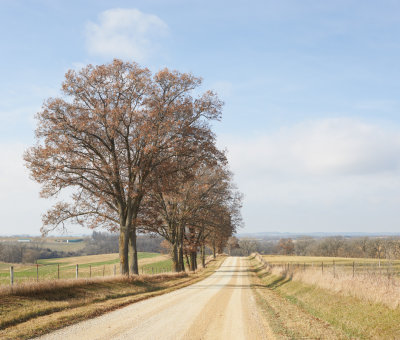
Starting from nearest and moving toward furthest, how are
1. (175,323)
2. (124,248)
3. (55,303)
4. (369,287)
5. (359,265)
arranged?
(175,323)
(369,287)
(55,303)
(124,248)
(359,265)

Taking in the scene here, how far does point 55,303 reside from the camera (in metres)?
14.1

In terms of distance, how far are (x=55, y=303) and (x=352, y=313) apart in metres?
10.8

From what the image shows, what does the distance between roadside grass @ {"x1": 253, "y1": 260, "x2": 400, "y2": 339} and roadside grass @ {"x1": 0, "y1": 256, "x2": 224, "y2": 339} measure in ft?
25.9

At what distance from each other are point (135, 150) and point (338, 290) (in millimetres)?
15902

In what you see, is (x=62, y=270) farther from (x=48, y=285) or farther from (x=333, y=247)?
(x=333, y=247)

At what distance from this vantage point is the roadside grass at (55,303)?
1053 cm

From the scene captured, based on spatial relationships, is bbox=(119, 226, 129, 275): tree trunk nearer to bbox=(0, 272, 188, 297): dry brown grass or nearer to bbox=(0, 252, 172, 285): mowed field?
bbox=(0, 252, 172, 285): mowed field

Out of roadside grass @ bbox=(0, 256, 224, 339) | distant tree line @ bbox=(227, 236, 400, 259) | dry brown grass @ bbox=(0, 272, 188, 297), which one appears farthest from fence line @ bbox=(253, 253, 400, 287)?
distant tree line @ bbox=(227, 236, 400, 259)

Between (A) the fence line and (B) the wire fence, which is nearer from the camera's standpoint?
(A) the fence line

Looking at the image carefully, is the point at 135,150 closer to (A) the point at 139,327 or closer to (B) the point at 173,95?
(B) the point at 173,95

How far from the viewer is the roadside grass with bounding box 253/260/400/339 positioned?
1030 centimetres

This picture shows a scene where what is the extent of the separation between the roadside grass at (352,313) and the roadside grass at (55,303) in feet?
25.9

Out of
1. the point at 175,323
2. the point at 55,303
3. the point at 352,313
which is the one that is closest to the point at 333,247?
the point at 352,313

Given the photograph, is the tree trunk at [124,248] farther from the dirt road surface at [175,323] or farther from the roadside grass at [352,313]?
the roadside grass at [352,313]
